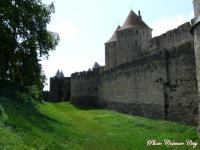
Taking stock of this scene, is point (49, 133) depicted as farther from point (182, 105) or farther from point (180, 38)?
point (180, 38)

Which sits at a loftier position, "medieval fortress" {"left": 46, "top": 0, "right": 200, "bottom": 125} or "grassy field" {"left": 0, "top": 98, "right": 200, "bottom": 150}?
"medieval fortress" {"left": 46, "top": 0, "right": 200, "bottom": 125}

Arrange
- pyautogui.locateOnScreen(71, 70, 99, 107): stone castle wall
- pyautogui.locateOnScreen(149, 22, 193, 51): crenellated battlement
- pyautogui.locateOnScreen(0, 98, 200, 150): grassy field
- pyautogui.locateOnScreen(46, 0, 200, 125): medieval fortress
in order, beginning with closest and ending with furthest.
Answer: pyautogui.locateOnScreen(0, 98, 200, 150): grassy field, pyautogui.locateOnScreen(46, 0, 200, 125): medieval fortress, pyautogui.locateOnScreen(149, 22, 193, 51): crenellated battlement, pyautogui.locateOnScreen(71, 70, 99, 107): stone castle wall

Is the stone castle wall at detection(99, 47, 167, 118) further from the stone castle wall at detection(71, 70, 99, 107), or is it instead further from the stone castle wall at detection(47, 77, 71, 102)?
the stone castle wall at detection(47, 77, 71, 102)

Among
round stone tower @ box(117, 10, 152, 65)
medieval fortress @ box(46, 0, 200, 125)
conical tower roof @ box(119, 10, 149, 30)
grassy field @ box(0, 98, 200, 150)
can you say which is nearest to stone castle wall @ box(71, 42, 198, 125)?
medieval fortress @ box(46, 0, 200, 125)

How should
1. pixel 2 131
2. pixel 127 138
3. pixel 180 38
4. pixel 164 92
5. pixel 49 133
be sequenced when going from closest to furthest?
1. pixel 2 131
2. pixel 49 133
3. pixel 127 138
4. pixel 164 92
5. pixel 180 38

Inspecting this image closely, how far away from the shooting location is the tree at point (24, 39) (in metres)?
21.6

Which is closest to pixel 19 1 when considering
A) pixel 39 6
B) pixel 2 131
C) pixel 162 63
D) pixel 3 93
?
pixel 39 6

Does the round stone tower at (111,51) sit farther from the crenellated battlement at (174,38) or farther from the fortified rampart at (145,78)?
the crenellated battlement at (174,38)

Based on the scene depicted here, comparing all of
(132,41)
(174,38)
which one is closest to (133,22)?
(132,41)

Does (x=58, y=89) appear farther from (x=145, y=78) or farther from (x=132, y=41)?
(x=145, y=78)

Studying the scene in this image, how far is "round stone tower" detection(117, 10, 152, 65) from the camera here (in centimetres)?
3556

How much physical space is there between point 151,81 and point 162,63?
187cm

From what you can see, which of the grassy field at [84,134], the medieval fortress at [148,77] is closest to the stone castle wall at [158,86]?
the medieval fortress at [148,77]

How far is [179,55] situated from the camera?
20203 millimetres
